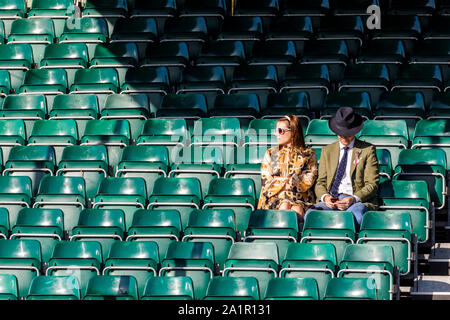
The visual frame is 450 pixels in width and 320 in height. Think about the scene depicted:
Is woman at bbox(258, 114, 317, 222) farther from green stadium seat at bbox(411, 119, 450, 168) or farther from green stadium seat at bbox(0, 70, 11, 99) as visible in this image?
green stadium seat at bbox(0, 70, 11, 99)

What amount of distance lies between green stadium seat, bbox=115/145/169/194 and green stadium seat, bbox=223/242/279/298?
2.09m

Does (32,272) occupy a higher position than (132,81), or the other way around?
(132,81)

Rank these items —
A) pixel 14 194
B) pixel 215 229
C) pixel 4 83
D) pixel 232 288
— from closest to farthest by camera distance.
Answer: pixel 232 288 < pixel 215 229 < pixel 14 194 < pixel 4 83

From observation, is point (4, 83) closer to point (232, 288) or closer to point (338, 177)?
point (338, 177)

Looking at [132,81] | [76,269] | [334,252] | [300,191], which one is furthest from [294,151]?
[132,81]

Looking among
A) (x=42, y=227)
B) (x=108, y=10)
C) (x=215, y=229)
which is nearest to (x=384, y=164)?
(x=215, y=229)

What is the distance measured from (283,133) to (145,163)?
1.73 meters

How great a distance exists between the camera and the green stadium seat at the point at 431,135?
42.7ft

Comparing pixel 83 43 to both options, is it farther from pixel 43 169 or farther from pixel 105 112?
pixel 43 169

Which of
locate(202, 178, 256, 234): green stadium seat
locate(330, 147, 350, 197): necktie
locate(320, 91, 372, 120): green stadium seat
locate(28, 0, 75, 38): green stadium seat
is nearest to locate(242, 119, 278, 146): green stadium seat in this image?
locate(320, 91, 372, 120): green stadium seat

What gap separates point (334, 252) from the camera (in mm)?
10992

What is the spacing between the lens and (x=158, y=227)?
11875 millimetres

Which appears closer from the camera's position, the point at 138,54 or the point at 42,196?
the point at 42,196
